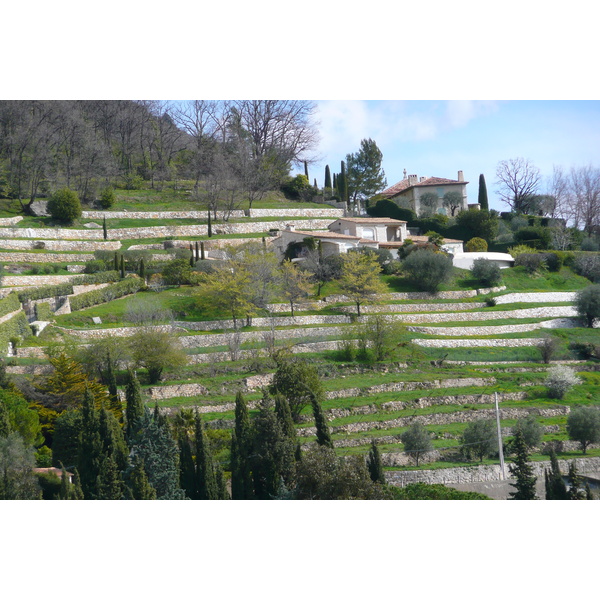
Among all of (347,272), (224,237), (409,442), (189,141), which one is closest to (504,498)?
(409,442)

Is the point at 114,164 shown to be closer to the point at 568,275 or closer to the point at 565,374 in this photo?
the point at 568,275

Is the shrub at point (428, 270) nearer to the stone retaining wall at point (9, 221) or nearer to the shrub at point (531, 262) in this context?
the shrub at point (531, 262)

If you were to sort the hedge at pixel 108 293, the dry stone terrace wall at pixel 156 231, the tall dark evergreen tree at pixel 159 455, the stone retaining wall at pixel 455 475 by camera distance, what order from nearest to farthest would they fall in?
the tall dark evergreen tree at pixel 159 455, the stone retaining wall at pixel 455 475, the hedge at pixel 108 293, the dry stone terrace wall at pixel 156 231

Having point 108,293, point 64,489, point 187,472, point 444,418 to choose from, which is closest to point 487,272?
point 444,418

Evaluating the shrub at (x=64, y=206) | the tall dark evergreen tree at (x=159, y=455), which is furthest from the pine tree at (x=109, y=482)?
the shrub at (x=64, y=206)

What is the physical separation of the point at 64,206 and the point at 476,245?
85.5 ft

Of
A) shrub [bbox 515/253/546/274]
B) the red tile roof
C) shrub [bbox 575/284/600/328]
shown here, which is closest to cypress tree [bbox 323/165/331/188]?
the red tile roof

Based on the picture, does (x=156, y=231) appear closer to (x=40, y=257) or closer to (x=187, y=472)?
(x=40, y=257)

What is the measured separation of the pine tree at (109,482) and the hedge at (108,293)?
16753 millimetres

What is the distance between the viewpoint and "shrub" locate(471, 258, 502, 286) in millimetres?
44625

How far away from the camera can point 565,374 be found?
3139cm

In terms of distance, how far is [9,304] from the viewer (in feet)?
107

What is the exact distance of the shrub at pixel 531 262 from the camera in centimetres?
4791

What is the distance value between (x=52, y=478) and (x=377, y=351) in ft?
54.5
